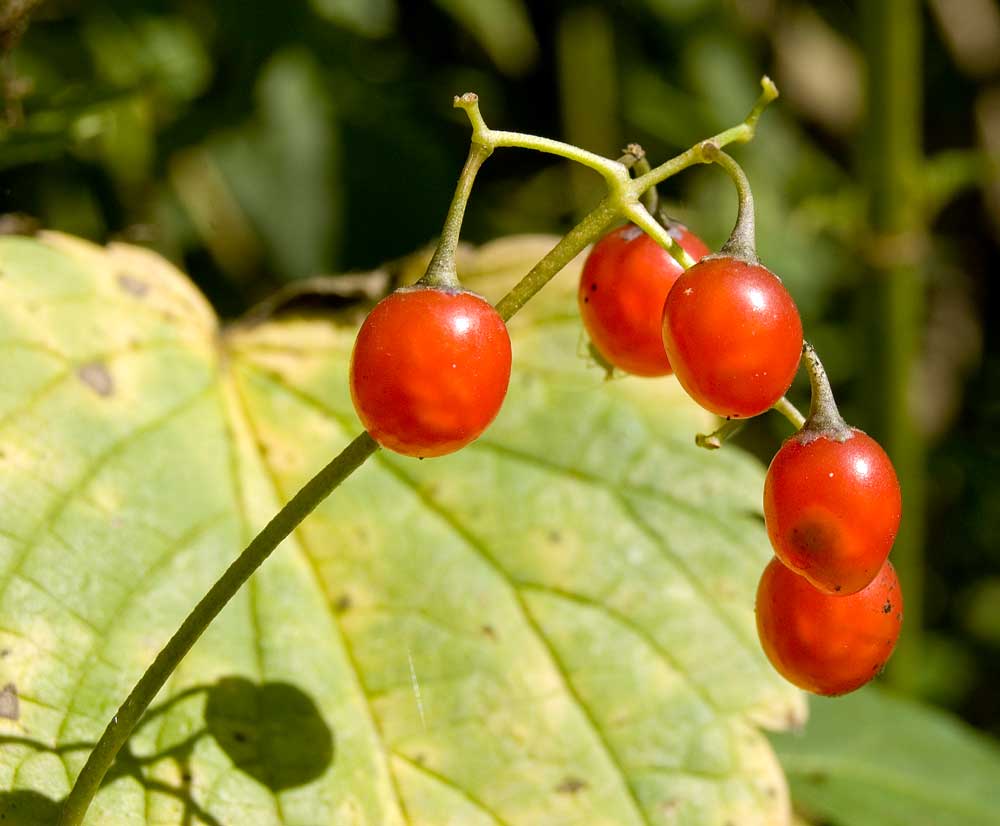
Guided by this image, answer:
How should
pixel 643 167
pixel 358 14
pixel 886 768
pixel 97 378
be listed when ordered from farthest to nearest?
pixel 358 14 → pixel 886 768 → pixel 97 378 → pixel 643 167

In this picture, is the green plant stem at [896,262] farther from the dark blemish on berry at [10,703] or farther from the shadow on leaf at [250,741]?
the dark blemish on berry at [10,703]

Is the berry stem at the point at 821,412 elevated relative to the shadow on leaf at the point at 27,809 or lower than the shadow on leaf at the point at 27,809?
elevated

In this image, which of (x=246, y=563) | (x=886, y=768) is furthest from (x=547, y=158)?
(x=246, y=563)

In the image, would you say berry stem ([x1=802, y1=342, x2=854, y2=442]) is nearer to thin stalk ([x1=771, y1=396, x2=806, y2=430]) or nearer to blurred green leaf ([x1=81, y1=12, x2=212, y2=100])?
thin stalk ([x1=771, y1=396, x2=806, y2=430])

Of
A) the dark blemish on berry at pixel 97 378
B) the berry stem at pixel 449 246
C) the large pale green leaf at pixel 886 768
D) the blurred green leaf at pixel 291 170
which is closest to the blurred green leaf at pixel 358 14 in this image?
the blurred green leaf at pixel 291 170

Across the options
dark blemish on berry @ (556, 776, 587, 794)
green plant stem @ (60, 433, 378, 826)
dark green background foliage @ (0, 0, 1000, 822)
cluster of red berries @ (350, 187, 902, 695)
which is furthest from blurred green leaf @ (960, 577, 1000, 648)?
green plant stem @ (60, 433, 378, 826)

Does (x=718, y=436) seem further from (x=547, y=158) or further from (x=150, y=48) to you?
(x=547, y=158)

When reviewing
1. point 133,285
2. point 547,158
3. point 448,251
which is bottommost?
point 133,285

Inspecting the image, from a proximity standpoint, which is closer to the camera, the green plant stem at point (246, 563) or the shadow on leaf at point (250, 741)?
the green plant stem at point (246, 563)
